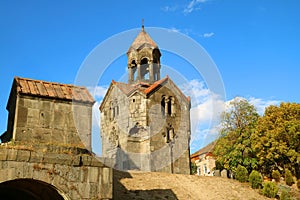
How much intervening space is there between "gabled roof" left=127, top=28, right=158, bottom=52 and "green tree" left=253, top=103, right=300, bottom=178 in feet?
42.0

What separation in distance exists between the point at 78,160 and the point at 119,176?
10.1 meters

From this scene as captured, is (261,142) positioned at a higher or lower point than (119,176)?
higher

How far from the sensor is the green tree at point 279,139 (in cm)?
2830

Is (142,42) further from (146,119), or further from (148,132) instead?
(148,132)

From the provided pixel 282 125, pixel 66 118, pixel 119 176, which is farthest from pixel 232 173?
pixel 66 118

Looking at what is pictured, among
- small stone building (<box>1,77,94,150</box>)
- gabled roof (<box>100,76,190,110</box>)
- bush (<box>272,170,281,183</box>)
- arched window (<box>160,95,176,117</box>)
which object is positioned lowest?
bush (<box>272,170,281,183</box>)

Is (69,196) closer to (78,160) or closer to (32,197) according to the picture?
(78,160)

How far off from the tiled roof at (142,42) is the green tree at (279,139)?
12.8 meters

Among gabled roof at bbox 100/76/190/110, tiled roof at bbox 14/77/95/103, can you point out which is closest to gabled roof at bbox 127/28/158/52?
gabled roof at bbox 100/76/190/110

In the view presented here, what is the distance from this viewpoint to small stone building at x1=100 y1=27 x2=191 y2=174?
29.6 metres

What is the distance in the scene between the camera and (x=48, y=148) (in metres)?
10.4

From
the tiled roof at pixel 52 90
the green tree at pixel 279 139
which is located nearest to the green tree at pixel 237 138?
the green tree at pixel 279 139

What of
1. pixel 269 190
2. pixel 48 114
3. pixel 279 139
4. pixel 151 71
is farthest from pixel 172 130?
pixel 48 114

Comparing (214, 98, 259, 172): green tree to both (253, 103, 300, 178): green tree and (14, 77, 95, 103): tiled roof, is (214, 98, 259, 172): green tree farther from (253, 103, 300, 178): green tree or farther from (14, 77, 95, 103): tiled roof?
(14, 77, 95, 103): tiled roof
